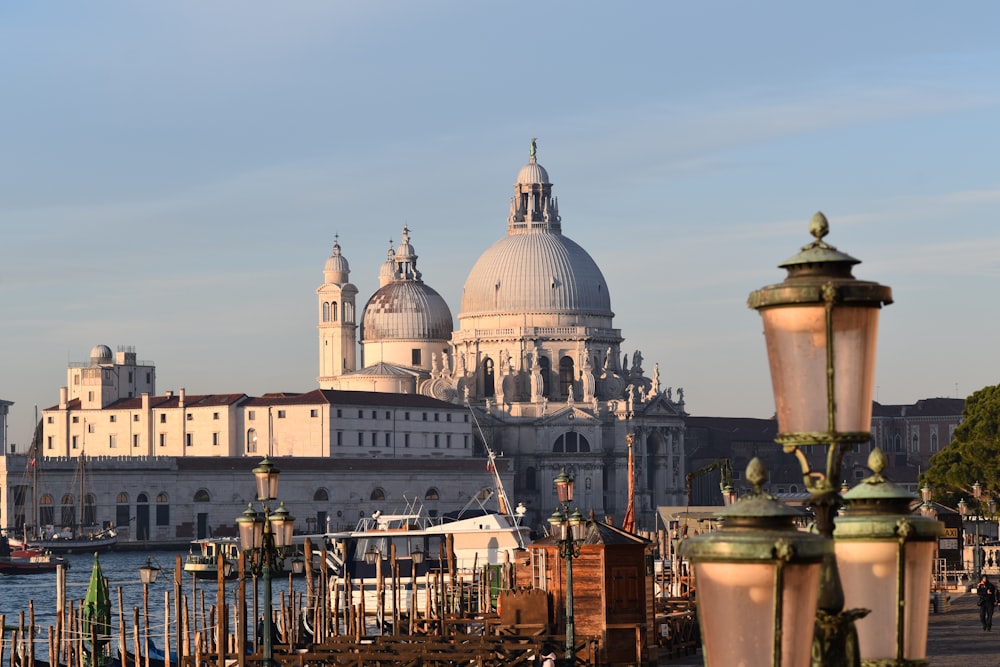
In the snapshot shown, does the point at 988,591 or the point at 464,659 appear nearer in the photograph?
the point at 464,659

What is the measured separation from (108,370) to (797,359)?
115m

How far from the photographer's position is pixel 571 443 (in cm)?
12294

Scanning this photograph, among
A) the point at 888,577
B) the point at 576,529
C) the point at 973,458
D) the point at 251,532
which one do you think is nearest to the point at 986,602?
the point at 576,529

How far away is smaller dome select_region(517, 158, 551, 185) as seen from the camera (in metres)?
134

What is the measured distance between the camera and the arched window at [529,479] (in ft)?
399

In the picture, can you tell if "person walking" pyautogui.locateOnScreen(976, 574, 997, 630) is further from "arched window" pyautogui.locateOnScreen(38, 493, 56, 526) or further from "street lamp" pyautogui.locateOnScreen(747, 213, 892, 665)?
"arched window" pyautogui.locateOnScreen(38, 493, 56, 526)

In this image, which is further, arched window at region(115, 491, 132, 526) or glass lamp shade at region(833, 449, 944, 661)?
arched window at region(115, 491, 132, 526)

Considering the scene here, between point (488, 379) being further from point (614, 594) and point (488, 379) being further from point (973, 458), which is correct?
point (614, 594)

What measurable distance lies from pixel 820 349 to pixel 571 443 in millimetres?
117623

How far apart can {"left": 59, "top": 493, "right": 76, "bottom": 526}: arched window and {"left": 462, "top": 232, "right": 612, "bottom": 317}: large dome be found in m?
35.3

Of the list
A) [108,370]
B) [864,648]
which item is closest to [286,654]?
Answer: [864,648]

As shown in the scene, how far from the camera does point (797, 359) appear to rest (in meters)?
5.57

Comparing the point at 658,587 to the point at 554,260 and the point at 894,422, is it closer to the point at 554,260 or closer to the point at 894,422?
the point at 554,260

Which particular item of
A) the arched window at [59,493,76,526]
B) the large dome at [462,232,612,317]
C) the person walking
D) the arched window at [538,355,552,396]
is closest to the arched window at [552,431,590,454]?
the arched window at [538,355,552,396]
